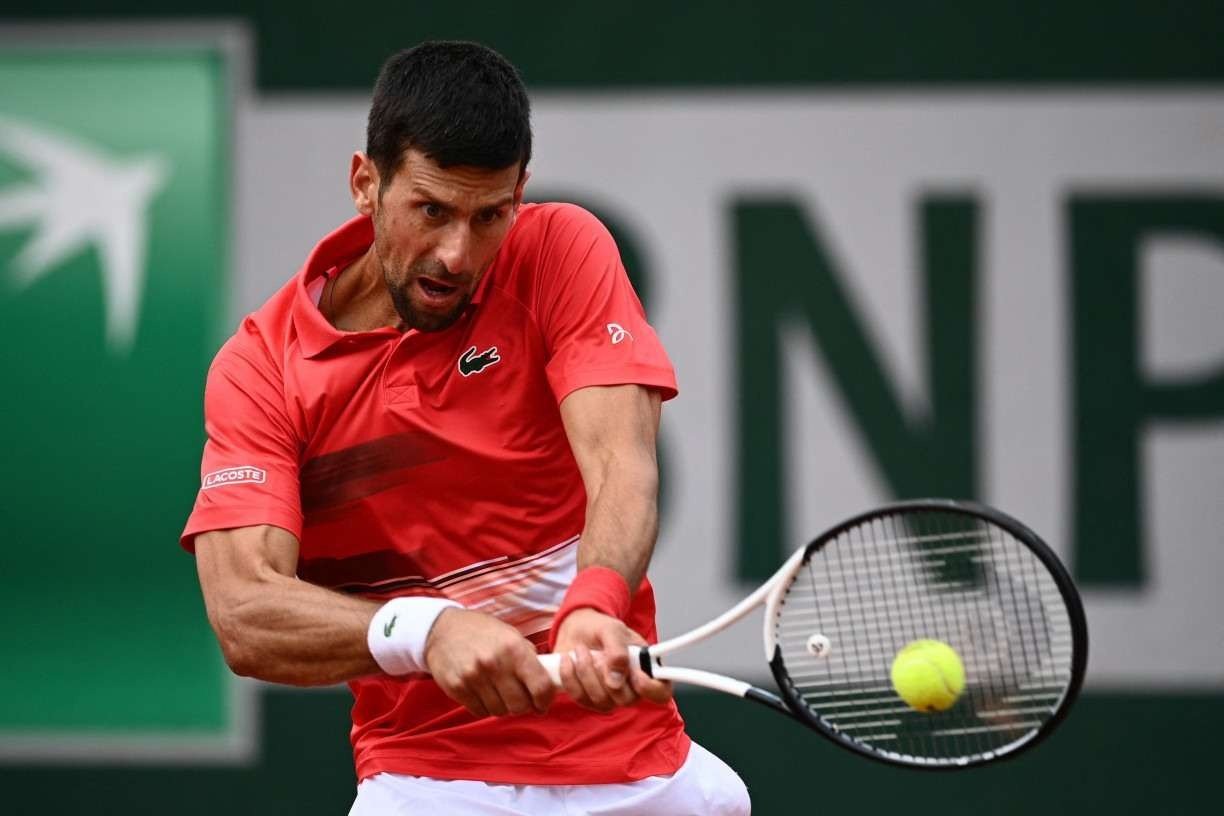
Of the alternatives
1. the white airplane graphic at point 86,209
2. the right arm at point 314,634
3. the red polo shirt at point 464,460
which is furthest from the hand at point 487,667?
the white airplane graphic at point 86,209

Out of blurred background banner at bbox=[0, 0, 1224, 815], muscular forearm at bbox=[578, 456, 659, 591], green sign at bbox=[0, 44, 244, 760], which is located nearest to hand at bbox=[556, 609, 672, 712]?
muscular forearm at bbox=[578, 456, 659, 591]

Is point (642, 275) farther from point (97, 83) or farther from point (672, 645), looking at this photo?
point (672, 645)

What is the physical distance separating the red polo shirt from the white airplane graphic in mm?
2759

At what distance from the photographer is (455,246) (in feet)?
9.57

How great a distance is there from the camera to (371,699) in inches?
125

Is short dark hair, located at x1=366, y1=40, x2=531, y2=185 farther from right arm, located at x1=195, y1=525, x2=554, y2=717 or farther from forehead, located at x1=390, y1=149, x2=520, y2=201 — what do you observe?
right arm, located at x1=195, y1=525, x2=554, y2=717

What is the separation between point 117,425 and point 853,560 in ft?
8.86

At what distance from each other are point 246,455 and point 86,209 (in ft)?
9.94

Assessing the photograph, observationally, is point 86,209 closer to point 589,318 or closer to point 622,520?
point 589,318

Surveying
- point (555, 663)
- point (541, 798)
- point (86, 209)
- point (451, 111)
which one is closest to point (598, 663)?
point (555, 663)

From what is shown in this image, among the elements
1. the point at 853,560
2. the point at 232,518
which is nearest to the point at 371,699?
the point at 232,518

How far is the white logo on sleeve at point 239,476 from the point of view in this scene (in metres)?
2.97

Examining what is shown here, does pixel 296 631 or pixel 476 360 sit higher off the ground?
pixel 476 360

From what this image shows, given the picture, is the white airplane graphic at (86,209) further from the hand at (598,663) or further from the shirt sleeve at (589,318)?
the hand at (598,663)
